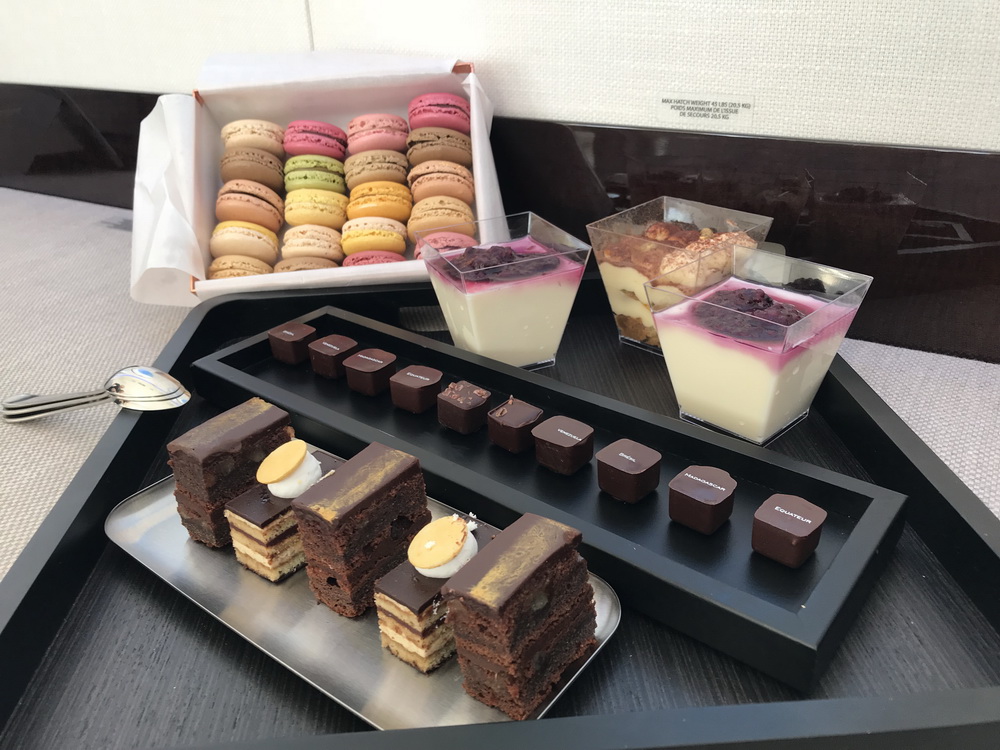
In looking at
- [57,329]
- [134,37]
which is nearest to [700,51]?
[57,329]

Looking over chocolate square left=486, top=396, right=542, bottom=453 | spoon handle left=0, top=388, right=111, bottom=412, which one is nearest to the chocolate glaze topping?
chocolate square left=486, top=396, right=542, bottom=453

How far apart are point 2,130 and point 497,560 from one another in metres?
2.32

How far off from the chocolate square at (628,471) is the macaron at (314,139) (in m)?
0.96

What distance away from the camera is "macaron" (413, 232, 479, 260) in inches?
47.6

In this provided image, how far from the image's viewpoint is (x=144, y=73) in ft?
6.16

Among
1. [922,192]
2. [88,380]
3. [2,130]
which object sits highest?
[922,192]

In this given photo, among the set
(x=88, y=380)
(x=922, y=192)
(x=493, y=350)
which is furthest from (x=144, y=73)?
(x=922, y=192)

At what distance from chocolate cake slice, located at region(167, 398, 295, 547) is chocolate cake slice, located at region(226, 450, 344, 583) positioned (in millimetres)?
26

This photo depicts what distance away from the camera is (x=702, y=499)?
2.40 feet

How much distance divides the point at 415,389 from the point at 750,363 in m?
0.42

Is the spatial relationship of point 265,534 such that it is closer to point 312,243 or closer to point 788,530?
point 788,530

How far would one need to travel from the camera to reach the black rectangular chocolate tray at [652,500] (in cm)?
63

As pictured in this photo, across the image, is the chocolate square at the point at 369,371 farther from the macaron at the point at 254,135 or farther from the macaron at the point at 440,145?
the macaron at the point at 254,135

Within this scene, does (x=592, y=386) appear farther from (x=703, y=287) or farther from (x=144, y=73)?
(x=144, y=73)
